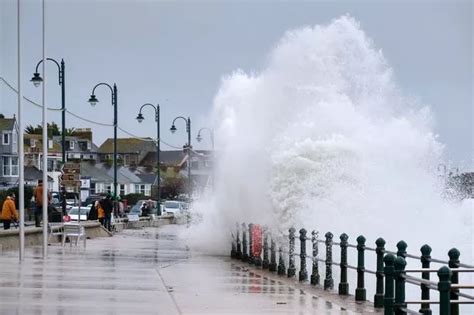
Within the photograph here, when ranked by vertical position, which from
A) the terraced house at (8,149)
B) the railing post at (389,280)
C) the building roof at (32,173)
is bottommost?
the railing post at (389,280)

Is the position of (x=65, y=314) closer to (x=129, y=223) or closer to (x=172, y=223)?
(x=129, y=223)

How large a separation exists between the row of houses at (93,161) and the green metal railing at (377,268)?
64.2m

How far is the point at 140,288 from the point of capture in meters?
15.8

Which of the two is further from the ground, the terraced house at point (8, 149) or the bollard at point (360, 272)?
the terraced house at point (8, 149)

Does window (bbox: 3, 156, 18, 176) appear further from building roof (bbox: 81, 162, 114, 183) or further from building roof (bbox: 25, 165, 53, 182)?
building roof (bbox: 81, 162, 114, 183)

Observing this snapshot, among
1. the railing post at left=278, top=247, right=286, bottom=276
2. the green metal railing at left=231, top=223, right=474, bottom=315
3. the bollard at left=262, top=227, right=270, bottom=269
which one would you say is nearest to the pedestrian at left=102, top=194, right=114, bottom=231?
the green metal railing at left=231, top=223, right=474, bottom=315

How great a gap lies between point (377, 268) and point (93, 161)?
114 m

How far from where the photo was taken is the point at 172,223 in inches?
2427

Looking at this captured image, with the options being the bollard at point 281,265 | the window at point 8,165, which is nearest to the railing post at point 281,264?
the bollard at point 281,265

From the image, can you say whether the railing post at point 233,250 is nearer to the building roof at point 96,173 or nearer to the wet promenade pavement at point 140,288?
the wet promenade pavement at point 140,288

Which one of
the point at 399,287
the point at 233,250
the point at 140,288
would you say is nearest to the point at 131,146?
the point at 233,250

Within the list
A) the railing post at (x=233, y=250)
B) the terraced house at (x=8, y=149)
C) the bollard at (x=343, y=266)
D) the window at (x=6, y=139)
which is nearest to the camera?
the bollard at (x=343, y=266)

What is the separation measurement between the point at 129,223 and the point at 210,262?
2644cm

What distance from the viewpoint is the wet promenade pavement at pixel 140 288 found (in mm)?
13164
